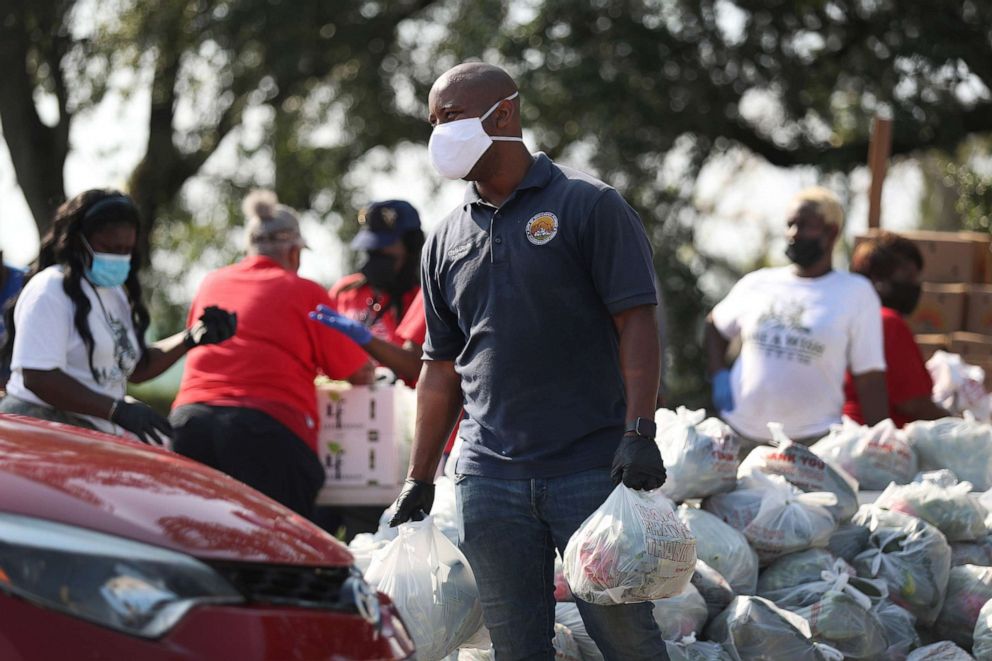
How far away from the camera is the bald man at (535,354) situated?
3.65 meters

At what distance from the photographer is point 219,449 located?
19.3 ft

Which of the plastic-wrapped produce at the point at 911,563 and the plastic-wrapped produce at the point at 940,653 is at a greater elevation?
the plastic-wrapped produce at the point at 911,563

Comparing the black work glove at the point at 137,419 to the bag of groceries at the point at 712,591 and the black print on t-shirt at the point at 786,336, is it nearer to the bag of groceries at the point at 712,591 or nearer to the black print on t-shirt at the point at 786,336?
the bag of groceries at the point at 712,591

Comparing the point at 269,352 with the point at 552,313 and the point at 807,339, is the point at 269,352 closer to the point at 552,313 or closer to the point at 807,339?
the point at 807,339

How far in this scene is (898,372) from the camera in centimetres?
664

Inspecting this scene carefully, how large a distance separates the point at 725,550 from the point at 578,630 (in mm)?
675

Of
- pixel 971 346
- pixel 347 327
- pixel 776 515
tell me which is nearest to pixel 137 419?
pixel 347 327

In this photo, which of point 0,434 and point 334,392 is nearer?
point 0,434

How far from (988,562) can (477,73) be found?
307cm

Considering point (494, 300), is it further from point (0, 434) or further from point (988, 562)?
point (988, 562)

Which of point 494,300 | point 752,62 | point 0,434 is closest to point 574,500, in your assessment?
point 494,300

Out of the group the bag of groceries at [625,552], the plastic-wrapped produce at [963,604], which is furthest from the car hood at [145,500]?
the plastic-wrapped produce at [963,604]

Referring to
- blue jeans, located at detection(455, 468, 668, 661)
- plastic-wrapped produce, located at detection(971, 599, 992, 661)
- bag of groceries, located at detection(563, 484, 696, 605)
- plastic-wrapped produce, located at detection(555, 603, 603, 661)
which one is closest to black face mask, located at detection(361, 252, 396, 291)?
plastic-wrapped produce, located at detection(555, 603, 603, 661)

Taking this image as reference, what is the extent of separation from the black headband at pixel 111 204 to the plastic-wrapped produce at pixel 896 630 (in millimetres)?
3155
